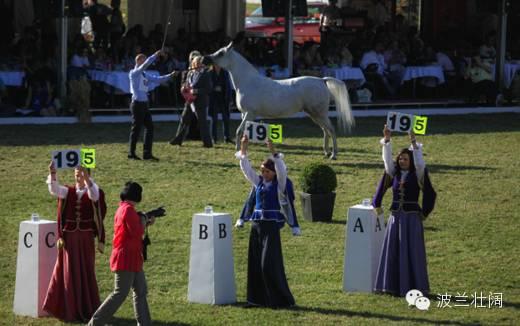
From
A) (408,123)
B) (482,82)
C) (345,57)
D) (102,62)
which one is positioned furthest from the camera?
(482,82)

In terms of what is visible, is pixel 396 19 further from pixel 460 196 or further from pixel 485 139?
pixel 460 196

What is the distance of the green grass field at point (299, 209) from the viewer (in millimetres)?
10828

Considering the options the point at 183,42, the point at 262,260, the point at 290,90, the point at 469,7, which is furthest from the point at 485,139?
the point at 262,260

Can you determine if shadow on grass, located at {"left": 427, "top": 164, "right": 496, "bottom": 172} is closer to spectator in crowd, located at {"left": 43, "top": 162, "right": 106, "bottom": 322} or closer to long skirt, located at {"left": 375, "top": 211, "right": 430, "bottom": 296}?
long skirt, located at {"left": 375, "top": 211, "right": 430, "bottom": 296}

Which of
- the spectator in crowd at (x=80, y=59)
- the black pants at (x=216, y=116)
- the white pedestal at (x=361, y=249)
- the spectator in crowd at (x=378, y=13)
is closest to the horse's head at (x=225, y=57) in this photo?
the black pants at (x=216, y=116)

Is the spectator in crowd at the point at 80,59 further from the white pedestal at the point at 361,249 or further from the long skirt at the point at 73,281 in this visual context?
the long skirt at the point at 73,281

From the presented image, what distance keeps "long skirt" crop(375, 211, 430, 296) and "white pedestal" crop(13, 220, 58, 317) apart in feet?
10.6

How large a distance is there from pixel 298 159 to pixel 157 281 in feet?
24.3

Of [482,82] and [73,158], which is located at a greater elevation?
[482,82]

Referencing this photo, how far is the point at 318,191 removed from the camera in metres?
14.6

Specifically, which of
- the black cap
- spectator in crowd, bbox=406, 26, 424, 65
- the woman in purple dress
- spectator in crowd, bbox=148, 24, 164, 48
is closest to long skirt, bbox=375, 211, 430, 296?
the woman in purple dress

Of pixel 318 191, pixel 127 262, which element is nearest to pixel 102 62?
pixel 318 191

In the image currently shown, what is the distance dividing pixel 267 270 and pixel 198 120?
9.54 meters

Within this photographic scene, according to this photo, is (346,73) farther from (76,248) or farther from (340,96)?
(76,248)
